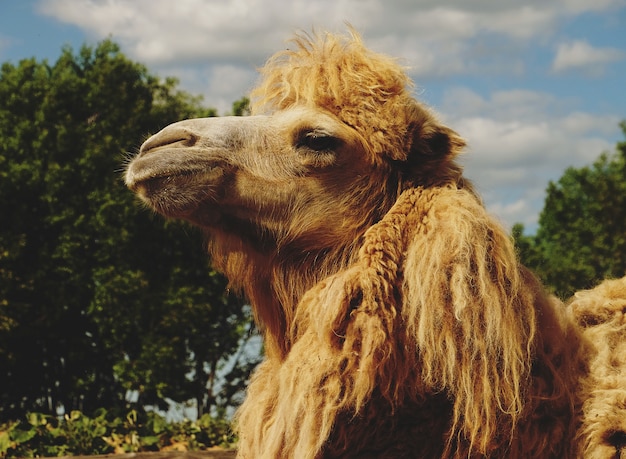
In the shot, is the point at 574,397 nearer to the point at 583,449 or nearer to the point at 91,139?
the point at 583,449

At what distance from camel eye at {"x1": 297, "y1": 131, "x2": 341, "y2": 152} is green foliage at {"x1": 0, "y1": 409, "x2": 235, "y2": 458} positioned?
431cm

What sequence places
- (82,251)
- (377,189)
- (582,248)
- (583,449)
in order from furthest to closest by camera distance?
(582,248) → (82,251) → (377,189) → (583,449)

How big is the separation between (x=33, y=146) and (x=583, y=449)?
65.2 ft

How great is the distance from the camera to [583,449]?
3.24 meters

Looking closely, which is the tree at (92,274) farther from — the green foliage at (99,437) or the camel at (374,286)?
the camel at (374,286)

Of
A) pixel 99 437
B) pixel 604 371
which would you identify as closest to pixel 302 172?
pixel 604 371

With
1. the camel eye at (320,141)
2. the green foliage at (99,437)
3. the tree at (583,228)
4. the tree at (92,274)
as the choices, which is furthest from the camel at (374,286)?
the tree at (583,228)

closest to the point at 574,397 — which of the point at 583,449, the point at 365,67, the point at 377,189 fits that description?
the point at 583,449

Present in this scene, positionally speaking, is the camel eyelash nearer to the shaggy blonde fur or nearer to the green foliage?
the shaggy blonde fur

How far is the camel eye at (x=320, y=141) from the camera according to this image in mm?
Result: 3711

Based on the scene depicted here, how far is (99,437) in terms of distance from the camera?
26.4 ft

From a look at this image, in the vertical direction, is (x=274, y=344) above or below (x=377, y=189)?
Result: below

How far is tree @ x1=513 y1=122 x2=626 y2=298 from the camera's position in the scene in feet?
75.6

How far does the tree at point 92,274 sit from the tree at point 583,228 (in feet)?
27.4
